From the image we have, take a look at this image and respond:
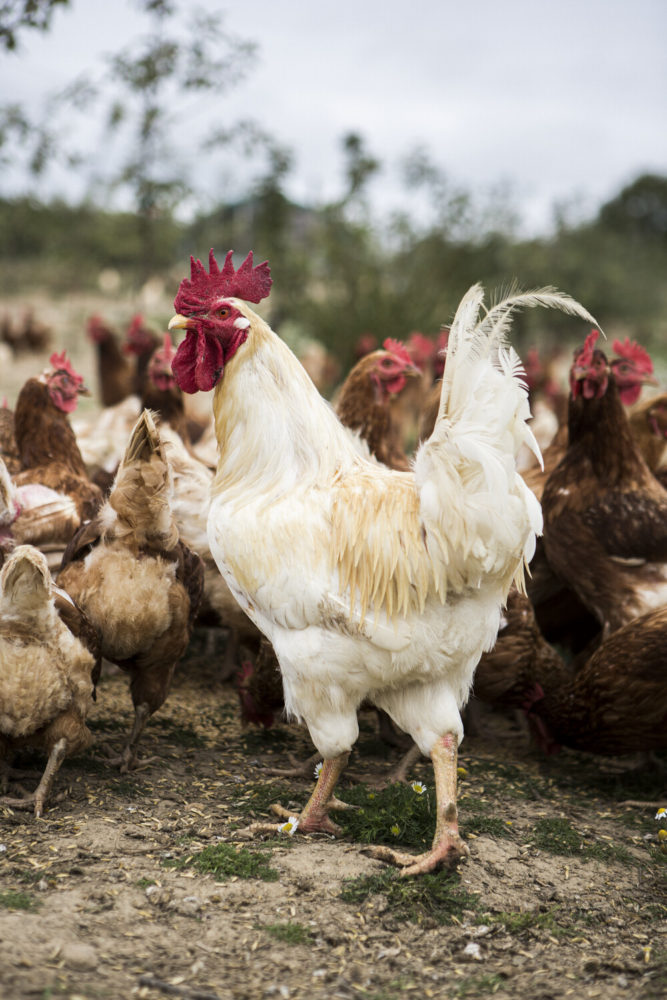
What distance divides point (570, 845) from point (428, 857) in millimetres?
911

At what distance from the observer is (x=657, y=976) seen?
2.97 meters

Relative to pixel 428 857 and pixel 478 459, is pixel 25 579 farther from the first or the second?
→ pixel 428 857

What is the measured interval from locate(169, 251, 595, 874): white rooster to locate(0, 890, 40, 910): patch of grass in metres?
1.25

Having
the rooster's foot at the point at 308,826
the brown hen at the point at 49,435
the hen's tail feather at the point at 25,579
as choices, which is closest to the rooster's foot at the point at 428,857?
the rooster's foot at the point at 308,826

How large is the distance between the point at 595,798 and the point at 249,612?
7.87ft

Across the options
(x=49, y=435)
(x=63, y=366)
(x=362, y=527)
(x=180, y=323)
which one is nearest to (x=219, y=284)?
(x=180, y=323)

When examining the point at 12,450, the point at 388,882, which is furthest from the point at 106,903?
the point at 12,450

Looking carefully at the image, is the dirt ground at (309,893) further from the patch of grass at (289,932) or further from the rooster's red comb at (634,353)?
the rooster's red comb at (634,353)

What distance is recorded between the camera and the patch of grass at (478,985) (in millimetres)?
2815

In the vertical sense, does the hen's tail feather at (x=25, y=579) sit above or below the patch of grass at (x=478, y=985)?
above

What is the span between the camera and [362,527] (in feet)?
11.7

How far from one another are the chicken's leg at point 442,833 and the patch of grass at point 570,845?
572 millimetres

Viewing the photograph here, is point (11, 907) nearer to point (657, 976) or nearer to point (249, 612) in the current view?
point (249, 612)

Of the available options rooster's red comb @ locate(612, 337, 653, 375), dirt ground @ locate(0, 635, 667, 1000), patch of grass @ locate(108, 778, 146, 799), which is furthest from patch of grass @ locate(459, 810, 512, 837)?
rooster's red comb @ locate(612, 337, 653, 375)
